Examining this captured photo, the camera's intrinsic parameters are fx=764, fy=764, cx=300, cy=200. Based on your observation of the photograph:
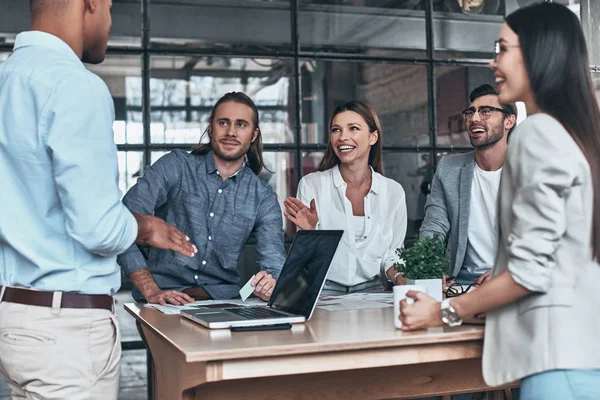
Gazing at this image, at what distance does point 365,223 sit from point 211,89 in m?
1.91

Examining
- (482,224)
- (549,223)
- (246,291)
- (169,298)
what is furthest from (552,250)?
(482,224)

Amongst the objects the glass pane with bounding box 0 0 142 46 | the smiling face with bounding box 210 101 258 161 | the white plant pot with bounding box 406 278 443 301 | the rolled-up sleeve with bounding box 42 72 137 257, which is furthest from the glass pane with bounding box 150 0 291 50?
the rolled-up sleeve with bounding box 42 72 137 257

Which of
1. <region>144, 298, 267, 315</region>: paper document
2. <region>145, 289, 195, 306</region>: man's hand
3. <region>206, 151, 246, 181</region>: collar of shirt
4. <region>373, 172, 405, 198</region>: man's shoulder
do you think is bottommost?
<region>144, 298, 267, 315</region>: paper document

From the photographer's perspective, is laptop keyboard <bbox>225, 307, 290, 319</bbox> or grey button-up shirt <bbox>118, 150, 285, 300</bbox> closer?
laptop keyboard <bbox>225, 307, 290, 319</bbox>

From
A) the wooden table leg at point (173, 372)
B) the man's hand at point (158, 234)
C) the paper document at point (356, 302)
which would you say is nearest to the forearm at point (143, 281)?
the wooden table leg at point (173, 372)

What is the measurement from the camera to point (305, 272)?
224cm

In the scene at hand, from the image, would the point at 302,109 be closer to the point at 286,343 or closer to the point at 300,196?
the point at 300,196

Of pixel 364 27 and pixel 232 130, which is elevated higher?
pixel 364 27

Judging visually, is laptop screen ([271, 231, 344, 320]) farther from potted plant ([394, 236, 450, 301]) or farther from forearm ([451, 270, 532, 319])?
forearm ([451, 270, 532, 319])

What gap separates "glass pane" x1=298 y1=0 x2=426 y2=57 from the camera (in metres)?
4.61

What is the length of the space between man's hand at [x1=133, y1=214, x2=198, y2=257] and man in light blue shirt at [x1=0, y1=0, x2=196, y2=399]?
3.8 inches

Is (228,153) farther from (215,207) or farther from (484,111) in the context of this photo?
(484,111)

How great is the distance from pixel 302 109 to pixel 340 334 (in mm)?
2853

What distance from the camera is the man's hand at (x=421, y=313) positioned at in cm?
189
